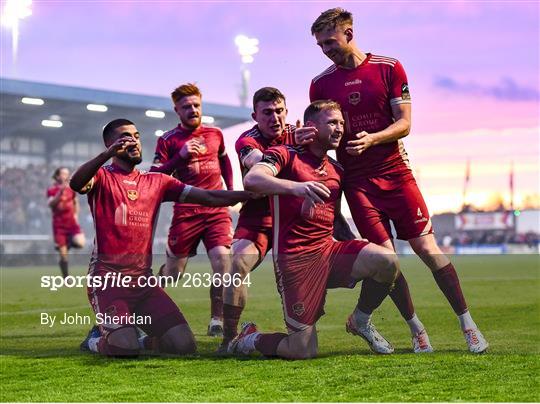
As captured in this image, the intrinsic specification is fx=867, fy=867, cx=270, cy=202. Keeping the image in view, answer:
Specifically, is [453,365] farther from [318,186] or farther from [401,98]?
[401,98]

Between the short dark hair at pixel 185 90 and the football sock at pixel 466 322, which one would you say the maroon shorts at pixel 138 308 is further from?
the football sock at pixel 466 322

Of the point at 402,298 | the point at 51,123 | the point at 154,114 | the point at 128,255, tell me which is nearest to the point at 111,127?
the point at 128,255

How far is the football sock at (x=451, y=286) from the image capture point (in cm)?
620

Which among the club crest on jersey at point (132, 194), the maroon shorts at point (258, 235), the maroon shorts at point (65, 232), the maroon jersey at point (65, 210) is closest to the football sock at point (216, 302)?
the maroon shorts at point (258, 235)

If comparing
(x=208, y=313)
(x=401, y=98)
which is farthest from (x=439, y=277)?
(x=208, y=313)

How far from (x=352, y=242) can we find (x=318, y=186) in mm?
907

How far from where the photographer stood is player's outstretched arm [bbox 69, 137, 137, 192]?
5920 millimetres

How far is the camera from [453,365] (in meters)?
5.47

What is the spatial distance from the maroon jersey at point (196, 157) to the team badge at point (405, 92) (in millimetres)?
2524

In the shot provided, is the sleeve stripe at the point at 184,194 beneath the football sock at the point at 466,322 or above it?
above

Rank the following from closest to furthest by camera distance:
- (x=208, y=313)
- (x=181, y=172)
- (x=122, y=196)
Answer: (x=122, y=196) → (x=181, y=172) → (x=208, y=313)

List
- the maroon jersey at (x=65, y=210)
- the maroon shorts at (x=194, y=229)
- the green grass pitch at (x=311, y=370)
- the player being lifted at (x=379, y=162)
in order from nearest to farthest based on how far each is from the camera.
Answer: the green grass pitch at (x=311, y=370) → the player being lifted at (x=379, y=162) → the maroon shorts at (x=194, y=229) → the maroon jersey at (x=65, y=210)

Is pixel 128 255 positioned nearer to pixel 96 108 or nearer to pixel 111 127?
pixel 111 127

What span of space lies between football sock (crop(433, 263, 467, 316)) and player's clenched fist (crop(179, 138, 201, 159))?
8.24 ft
